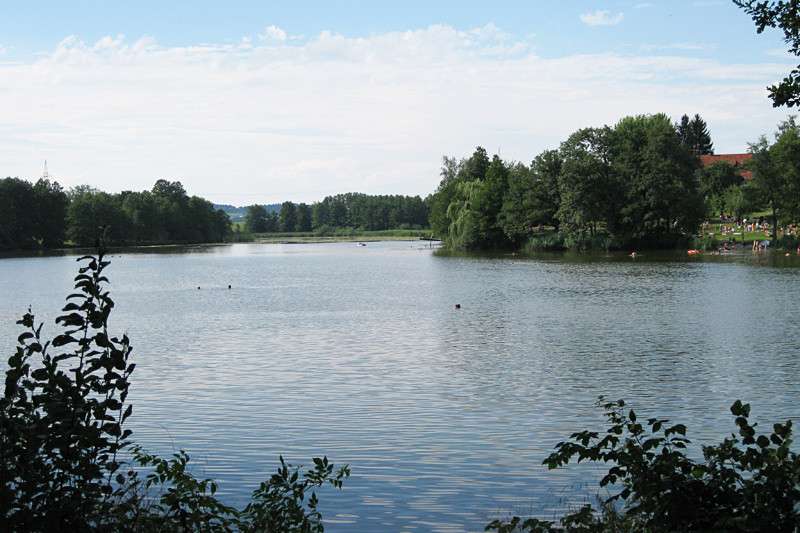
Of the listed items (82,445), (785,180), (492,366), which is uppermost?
(785,180)

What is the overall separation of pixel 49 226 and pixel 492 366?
384 feet

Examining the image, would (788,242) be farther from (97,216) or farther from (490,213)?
(97,216)

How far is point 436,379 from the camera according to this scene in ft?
52.1

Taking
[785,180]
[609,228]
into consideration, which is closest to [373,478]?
[609,228]

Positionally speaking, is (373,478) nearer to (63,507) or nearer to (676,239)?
(63,507)

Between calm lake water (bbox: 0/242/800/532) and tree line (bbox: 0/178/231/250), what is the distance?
8525 centimetres

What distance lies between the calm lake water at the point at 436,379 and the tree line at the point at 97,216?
85252 mm

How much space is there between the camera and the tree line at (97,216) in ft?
369

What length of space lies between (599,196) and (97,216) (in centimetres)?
8592

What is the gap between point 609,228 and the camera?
3135 inches

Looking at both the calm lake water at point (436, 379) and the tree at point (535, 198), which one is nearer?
the calm lake water at point (436, 379)

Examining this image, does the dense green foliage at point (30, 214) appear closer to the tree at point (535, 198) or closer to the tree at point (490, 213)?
the tree at point (490, 213)

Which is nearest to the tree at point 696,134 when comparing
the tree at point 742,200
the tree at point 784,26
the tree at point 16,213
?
the tree at point 742,200

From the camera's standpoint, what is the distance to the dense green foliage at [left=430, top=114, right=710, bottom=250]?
7600cm
